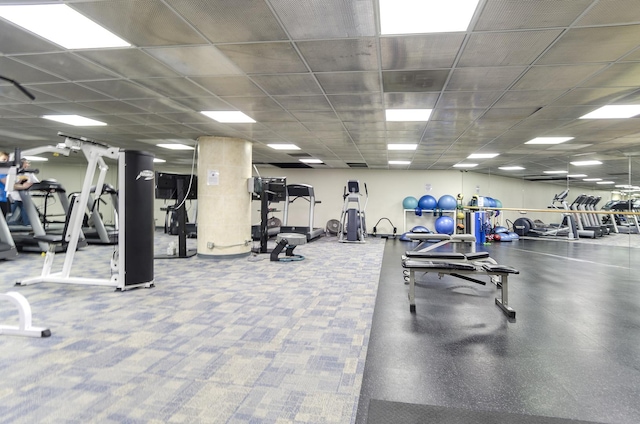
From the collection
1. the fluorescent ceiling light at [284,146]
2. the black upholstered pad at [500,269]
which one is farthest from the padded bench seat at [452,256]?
the fluorescent ceiling light at [284,146]

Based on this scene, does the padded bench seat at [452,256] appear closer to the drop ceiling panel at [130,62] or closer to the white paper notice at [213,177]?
the drop ceiling panel at [130,62]

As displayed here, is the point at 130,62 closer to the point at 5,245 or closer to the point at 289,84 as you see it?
the point at 289,84

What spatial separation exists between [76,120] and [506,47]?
258 inches

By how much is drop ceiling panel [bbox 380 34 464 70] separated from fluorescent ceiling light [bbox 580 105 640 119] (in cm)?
295

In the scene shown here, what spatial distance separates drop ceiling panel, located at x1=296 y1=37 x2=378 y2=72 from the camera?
9.11ft

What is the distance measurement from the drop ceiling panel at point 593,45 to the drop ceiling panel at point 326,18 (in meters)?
1.60

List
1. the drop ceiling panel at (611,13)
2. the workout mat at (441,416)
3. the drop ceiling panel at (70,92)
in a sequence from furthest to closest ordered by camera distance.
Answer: the drop ceiling panel at (70,92), the drop ceiling panel at (611,13), the workout mat at (441,416)

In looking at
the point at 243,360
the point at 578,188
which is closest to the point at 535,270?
the point at 578,188

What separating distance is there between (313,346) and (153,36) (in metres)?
2.83

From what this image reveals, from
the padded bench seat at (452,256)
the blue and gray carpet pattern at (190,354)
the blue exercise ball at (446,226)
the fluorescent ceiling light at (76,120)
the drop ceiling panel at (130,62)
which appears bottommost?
the blue and gray carpet pattern at (190,354)

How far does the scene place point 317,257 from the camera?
6711 mm

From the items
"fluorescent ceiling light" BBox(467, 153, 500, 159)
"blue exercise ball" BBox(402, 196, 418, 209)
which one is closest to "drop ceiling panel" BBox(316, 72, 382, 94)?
"fluorescent ceiling light" BBox(467, 153, 500, 159)

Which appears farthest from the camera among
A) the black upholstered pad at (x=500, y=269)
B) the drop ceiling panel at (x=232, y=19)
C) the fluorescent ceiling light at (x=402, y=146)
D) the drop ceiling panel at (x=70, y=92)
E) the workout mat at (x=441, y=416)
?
the fluorescent ceiling light at (x=402, y=146)

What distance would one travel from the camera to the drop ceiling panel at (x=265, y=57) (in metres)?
2.88
